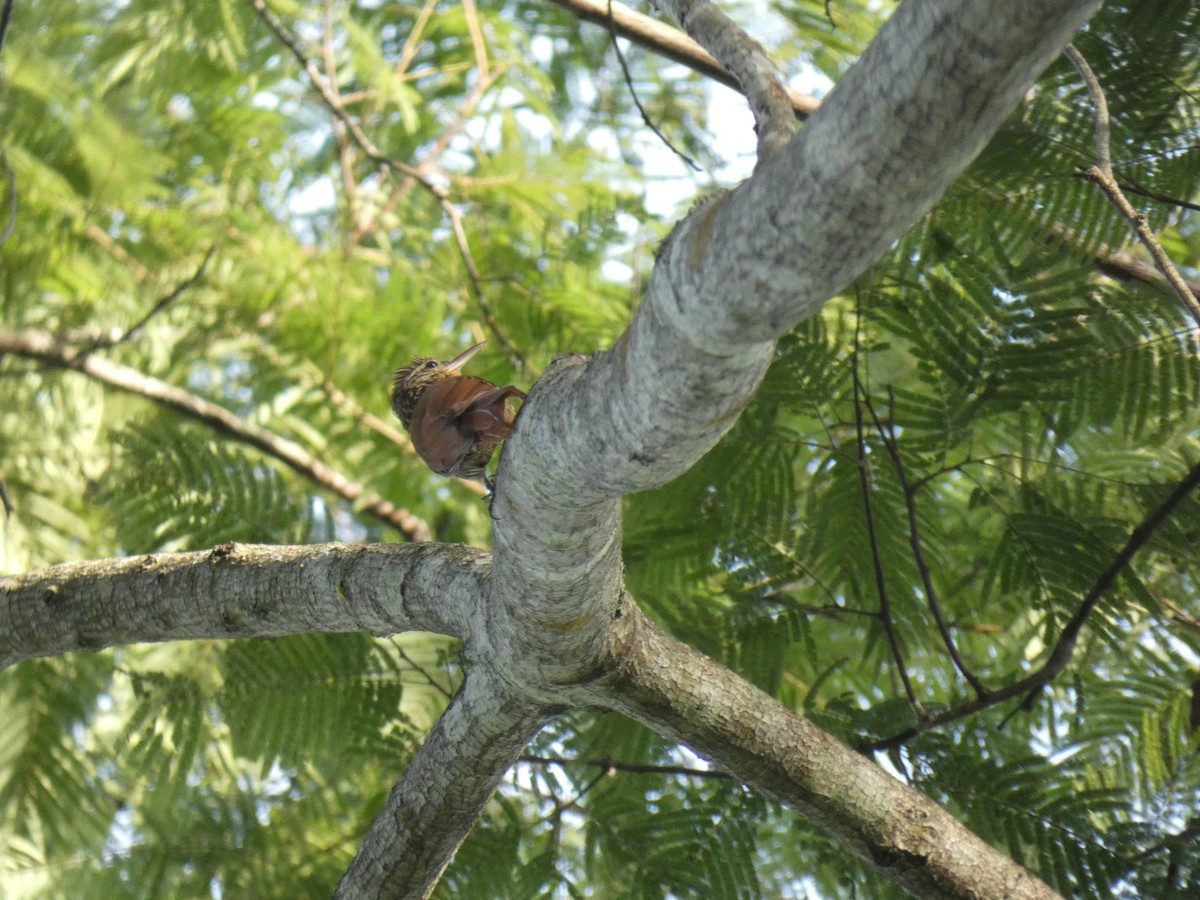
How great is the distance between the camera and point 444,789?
5.02 ft

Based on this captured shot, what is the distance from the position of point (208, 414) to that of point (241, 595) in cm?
160

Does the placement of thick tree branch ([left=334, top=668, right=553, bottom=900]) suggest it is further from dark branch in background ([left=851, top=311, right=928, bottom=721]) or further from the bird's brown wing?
dark branch in background ([left=851, top=311, right=928, bottom=721])

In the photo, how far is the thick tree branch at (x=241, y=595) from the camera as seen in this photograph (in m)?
1.52

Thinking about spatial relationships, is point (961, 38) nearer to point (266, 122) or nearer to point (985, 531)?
point (985, 531)

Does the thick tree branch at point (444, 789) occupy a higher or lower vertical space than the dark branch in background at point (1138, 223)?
lower

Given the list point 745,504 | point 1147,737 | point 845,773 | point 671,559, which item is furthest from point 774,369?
point 1147,737

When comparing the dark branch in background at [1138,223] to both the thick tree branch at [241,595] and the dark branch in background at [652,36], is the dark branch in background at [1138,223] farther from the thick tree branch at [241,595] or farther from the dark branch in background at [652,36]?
the dark branch in background at [652,36]

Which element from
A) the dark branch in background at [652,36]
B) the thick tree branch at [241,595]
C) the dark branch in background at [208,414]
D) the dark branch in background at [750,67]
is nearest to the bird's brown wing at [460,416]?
the thick tree branch at [241,595]

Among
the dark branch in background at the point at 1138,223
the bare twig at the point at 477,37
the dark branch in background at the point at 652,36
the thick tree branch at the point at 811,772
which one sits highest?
the bare twig at the point at 477,37

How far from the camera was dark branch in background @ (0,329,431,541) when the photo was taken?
272 centimetres

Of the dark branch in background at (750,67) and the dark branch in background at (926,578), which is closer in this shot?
the dark branch in background at (750,67)

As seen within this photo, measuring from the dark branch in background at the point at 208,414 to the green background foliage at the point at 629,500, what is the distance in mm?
106

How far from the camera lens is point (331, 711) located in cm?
208

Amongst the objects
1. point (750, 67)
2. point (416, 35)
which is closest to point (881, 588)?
point (750, 67)
